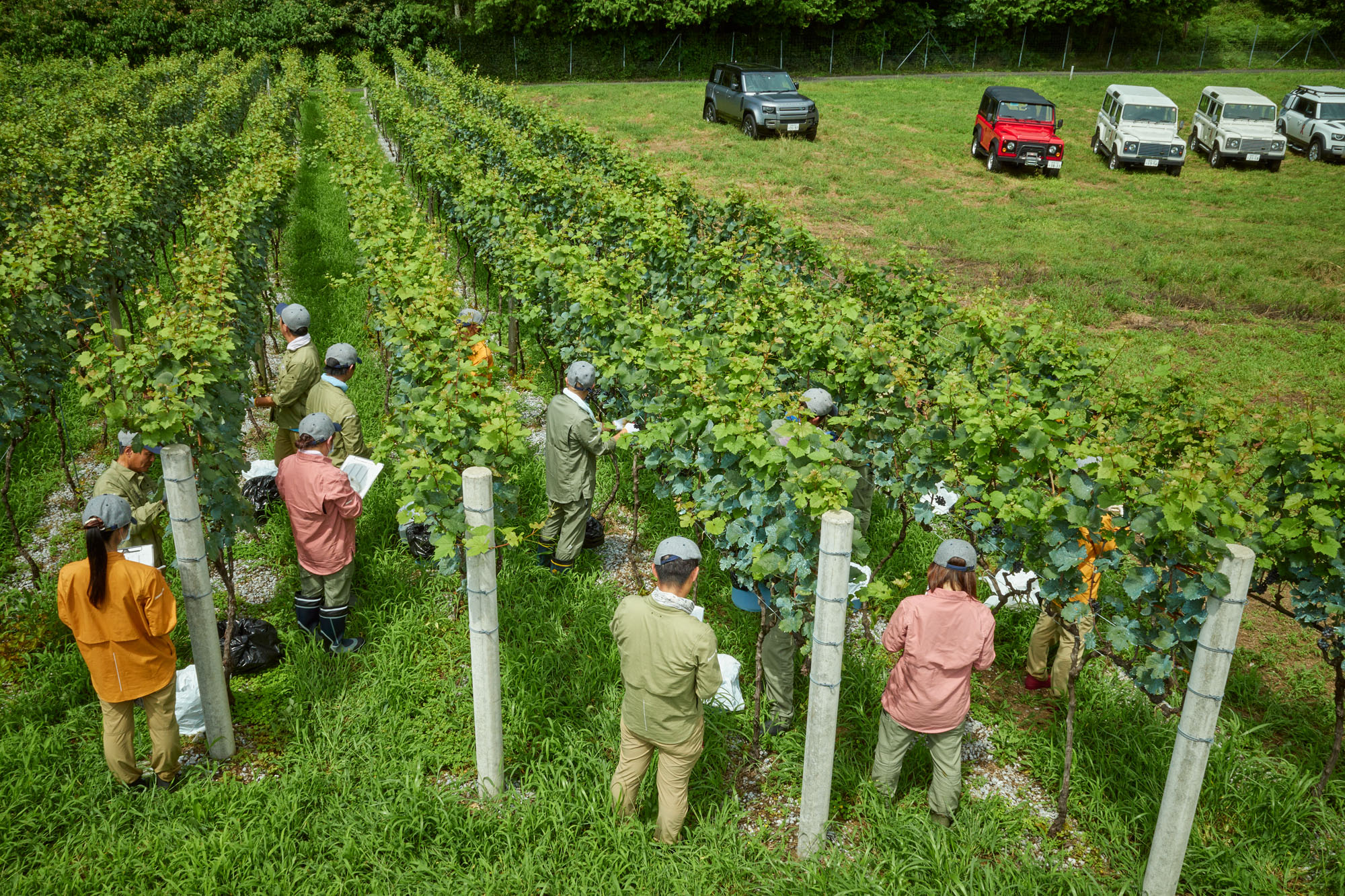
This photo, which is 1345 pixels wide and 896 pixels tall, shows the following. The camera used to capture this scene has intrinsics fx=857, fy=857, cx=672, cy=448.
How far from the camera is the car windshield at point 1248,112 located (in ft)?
68.9

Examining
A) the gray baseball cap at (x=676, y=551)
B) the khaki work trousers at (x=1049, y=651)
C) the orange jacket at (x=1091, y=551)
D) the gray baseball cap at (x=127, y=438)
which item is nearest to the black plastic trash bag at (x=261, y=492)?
the gray baseball cap at (x=127, y=438)

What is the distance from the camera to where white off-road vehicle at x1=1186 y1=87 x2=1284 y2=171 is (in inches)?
798

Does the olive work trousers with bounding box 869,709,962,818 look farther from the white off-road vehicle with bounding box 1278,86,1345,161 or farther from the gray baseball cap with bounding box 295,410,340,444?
the white off-road vehicle with bounding box 1278,86,1345,161

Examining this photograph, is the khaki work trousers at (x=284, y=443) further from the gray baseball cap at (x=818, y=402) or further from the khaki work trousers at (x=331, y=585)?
the gray baseball cap at (x=818, y=402)

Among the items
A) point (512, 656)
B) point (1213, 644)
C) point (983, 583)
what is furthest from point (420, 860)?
point (983, 583)

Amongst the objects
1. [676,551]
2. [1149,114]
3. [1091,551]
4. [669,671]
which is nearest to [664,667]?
[669,671]

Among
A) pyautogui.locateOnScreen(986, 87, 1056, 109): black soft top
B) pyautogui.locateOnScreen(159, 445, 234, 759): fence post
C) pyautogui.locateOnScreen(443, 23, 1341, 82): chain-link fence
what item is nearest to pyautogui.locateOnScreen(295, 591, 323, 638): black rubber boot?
pyautogui.locateOnScreen(159, 445, 234, 759): fence post

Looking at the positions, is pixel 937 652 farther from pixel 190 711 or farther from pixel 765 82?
pixel 765 82

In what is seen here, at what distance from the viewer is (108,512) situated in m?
4.04

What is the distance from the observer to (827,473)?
4.11 m

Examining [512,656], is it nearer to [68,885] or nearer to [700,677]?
[700,677]

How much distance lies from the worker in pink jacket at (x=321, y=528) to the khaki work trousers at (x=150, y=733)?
1103 millimetres

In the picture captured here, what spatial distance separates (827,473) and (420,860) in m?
2.72

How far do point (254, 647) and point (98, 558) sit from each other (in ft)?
4.97
